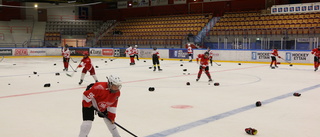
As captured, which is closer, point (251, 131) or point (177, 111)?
point (251, 131)

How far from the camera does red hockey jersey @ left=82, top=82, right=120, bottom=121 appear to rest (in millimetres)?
4094

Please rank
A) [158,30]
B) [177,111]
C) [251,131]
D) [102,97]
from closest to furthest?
[102,97]
[251,131]
[177,111]
[158,30]

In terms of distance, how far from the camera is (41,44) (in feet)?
119

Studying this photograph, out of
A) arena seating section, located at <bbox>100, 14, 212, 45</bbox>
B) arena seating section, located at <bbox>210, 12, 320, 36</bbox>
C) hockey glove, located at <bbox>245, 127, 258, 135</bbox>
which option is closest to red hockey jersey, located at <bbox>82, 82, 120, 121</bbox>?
hockey glove, located at <bbox>245, 127, 258, 135</bbox>

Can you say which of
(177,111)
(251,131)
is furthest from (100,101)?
(177,111)

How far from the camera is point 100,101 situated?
4.29 m

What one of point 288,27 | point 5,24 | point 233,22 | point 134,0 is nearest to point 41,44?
point 5,24

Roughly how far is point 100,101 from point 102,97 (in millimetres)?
93

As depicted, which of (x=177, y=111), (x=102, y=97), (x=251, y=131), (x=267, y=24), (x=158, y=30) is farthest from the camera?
(x=158, y=30)

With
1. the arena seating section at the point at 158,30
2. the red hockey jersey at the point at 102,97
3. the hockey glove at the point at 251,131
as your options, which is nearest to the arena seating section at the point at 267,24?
the arena seating section at the point at 158,30

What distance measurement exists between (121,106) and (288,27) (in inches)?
Answer: 814

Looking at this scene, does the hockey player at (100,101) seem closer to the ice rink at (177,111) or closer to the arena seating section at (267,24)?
the ice rink at (177,111)

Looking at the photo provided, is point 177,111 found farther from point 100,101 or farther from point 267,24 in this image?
point 267,24

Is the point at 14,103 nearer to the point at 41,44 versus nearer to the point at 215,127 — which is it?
the point at 215,127
